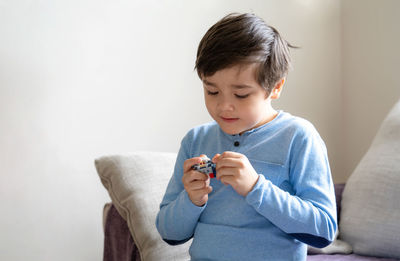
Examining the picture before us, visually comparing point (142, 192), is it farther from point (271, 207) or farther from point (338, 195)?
point (338, 195)

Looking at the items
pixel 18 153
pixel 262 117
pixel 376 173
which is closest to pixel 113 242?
pixel 18 153

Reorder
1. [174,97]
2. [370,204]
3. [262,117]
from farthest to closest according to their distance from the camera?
[174,97] → [370,204] → [262,117]

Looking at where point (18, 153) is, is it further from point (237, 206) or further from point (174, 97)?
point (237, 206)

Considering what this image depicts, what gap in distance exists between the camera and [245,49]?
1.06 m

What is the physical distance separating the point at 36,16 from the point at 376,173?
1.27 meters

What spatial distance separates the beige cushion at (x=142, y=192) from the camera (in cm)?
142

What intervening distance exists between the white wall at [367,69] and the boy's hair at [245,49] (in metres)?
1.30

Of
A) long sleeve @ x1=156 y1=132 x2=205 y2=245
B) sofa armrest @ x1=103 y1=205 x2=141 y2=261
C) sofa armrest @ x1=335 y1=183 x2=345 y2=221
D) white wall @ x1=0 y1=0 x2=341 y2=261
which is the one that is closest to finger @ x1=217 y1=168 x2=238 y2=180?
long sleeve @ x1=156 y1=132 x2=205 y2=245

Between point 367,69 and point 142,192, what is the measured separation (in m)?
1.38

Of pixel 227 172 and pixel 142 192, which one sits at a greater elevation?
pixel 227 172

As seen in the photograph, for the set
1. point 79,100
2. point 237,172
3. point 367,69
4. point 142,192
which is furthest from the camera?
point 367,69

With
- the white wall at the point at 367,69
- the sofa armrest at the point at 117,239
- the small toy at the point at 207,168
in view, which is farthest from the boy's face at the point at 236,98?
the white wall at the point at 367,69

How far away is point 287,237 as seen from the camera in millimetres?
1078

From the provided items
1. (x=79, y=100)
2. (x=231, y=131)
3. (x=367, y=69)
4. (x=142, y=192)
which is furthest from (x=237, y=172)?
(x=367, y=69)
